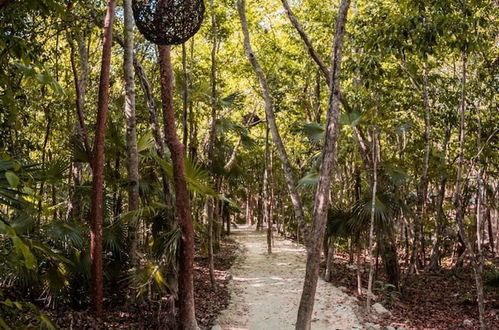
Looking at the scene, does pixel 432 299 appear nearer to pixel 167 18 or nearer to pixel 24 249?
pixel 167 18

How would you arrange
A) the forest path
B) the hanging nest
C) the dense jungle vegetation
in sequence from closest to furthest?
the hanging nest → the dense jungle vegetation → the forest path

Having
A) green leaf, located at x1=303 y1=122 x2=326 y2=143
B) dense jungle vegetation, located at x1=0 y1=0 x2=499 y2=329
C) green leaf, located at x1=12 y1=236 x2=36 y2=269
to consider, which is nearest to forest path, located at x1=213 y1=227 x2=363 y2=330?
dense jungle vegetation, located at x1=0 y1=0 x2=499 y2=329

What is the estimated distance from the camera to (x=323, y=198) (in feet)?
22.5

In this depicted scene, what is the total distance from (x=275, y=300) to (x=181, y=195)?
5037 mm

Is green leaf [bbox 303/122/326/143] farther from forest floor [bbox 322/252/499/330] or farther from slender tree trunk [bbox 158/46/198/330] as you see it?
slender tree trunk [bbox 158/46/198/330]

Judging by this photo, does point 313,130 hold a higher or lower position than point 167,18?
lower

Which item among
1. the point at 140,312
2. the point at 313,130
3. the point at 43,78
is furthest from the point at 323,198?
the point at 43,78

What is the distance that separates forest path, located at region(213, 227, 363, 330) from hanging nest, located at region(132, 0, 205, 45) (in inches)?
219

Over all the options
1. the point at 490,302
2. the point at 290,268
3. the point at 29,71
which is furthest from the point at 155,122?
the point at 490,302

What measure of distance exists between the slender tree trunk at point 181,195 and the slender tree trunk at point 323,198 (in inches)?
69.3

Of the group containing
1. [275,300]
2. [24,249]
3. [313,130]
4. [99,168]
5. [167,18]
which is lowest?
[275,300]

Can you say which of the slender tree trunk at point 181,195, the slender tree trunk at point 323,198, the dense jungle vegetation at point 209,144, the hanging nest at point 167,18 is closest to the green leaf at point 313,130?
the dense jungle vegetation at point 209,144

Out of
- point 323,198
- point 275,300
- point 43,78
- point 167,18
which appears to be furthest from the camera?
point 275,300

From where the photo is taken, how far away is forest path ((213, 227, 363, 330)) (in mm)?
8914
